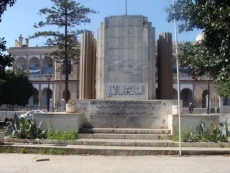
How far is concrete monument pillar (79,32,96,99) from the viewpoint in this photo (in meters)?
14.7

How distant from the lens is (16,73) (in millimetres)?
44000

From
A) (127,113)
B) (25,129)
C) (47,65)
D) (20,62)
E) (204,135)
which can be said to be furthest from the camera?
(20,62)

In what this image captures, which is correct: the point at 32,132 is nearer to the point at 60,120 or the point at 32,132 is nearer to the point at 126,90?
the point at 60,120

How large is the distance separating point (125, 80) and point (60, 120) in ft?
10.3

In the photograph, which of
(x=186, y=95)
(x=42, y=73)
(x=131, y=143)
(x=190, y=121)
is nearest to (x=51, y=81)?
(x=42, y=73)

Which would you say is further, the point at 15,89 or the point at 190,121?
the point at 15,89

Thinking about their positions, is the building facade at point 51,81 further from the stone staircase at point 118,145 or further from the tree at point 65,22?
the stone staircase at point 118,145

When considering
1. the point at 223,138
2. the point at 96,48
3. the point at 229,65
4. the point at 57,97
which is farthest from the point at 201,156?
the point at 57,97

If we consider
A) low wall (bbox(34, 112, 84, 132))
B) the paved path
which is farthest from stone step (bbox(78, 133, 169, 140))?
the paved path

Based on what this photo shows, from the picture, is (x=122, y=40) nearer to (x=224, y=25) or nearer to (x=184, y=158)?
(x=184, y=158)

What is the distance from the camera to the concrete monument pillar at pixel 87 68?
48.3 ft

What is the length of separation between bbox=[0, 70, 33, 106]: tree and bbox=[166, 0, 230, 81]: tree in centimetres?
3554

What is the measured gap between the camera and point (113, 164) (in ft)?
27.7

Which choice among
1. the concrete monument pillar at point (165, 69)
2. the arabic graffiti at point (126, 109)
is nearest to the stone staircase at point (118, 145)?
the arabic graffiti at point (126, 109)
